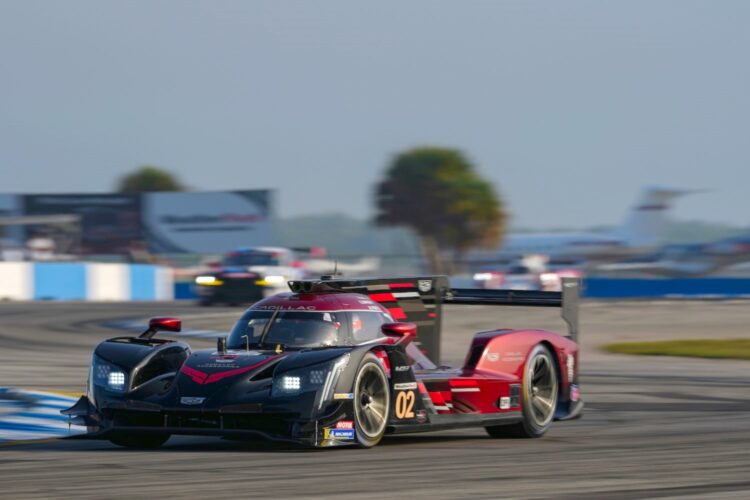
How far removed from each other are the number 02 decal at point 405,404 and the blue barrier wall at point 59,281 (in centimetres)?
4033

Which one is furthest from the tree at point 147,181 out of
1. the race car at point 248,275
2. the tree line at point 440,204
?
the race car at point 248,275

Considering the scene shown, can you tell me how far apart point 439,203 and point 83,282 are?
46631 mm

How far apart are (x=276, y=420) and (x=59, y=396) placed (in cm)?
584

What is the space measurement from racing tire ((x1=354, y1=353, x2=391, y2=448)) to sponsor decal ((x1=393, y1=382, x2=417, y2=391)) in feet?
0.40

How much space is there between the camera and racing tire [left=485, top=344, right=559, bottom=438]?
34.1 ft

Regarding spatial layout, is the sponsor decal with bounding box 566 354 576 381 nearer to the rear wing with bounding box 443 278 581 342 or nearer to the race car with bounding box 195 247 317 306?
the rear wing with bounding box 443 278 581 342

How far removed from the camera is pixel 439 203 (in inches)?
3693

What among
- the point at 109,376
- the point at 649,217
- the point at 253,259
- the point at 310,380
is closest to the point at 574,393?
the point at 310,380

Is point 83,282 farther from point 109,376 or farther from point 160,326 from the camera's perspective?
point 109,376

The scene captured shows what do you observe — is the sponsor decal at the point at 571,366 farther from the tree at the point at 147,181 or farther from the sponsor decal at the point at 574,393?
the tree at the point at 147,181

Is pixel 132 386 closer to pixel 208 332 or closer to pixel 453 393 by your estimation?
pixel 453 393

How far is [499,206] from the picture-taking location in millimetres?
91438

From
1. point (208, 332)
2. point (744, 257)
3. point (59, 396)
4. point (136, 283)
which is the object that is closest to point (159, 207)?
point (136, 283)

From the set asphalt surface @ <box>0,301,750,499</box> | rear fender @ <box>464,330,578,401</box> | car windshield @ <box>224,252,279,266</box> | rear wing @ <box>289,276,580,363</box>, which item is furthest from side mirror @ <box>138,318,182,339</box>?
car windshield @ <box>224,252,279,266</box>
